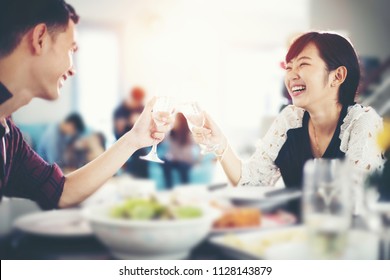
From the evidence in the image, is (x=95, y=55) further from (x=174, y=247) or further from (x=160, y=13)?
(x=174, y=247)

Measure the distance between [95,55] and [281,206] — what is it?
77 cm

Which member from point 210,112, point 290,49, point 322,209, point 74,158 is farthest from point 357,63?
point 74,158

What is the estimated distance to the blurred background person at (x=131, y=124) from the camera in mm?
1372

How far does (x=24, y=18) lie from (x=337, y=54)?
92cm

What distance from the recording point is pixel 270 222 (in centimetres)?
99

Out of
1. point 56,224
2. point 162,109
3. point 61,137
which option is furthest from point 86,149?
point 56,224

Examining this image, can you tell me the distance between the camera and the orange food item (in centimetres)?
95

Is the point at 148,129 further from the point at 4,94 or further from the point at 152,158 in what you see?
the point at 4,94

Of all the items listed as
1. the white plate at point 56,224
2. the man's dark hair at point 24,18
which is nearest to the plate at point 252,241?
the white plate at point 56,224

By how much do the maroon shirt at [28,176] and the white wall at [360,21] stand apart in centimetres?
94

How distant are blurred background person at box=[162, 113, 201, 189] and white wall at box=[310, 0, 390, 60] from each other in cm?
54

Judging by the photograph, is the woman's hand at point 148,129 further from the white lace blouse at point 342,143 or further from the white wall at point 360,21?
the white wall at point 360,21

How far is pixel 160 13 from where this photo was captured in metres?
1.47
